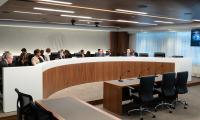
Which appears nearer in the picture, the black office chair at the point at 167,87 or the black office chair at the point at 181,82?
the black office chair at the point at 167,87

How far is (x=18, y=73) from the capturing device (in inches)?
197

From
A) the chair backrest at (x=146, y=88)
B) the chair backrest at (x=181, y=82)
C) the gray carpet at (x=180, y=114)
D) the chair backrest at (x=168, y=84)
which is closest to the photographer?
the chair backrest at (x=146, y=88)

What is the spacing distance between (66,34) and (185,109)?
9.22 m

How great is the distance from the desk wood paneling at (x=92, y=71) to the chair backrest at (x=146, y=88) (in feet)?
9.08

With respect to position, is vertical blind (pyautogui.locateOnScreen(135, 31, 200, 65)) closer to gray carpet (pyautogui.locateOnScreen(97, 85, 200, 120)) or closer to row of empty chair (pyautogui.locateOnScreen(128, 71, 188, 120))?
gray carpet (pyautogui.locateOnScreen(97, 85, 200, 120))

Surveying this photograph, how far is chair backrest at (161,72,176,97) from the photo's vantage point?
19.0 ft

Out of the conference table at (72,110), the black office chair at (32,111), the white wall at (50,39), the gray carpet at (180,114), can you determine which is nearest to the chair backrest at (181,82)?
the gray carpet at (180,114)

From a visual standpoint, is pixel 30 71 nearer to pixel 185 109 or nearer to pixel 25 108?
pixel 25 108

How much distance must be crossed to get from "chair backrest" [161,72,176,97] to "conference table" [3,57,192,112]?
1.72 meters

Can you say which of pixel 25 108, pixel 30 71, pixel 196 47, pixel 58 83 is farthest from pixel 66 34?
pixel 25 108

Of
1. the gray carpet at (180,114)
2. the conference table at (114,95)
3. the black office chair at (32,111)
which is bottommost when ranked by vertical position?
the gray carpet at (180,114)

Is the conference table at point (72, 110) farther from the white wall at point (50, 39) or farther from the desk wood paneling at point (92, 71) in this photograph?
the white wall at point (50, 39)

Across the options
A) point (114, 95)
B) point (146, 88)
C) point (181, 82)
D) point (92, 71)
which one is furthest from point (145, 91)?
point (92, 71)

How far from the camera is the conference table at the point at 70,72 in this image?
4989 mm
